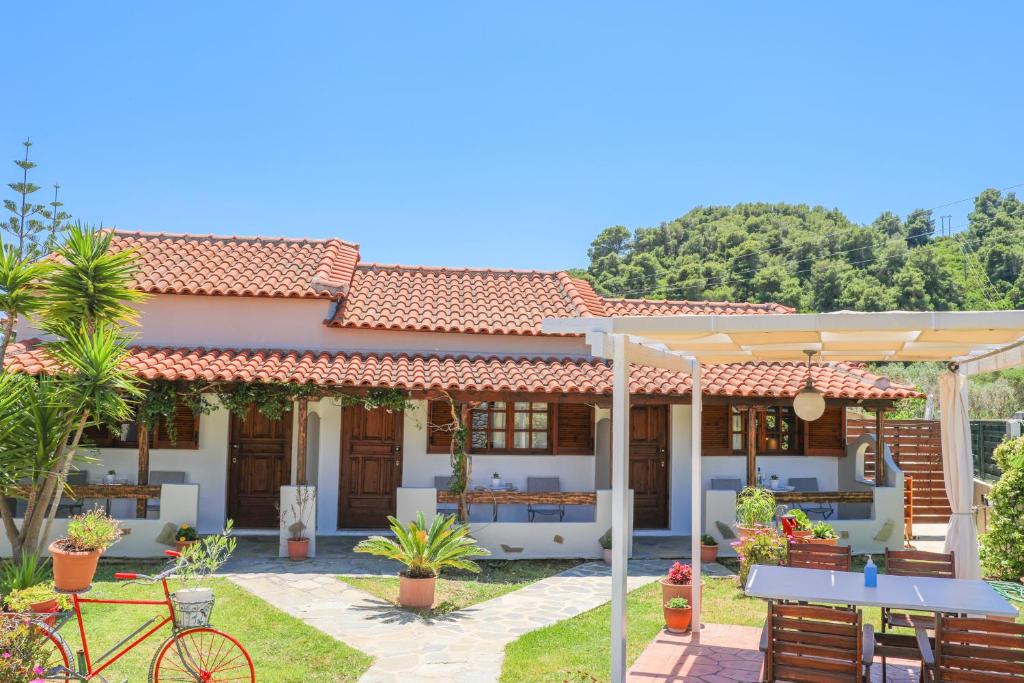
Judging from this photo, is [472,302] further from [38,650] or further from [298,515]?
[38,650]

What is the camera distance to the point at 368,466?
14109mm

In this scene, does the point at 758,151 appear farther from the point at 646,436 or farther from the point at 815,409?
the point at 815,409

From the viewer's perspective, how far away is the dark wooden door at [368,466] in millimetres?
14055

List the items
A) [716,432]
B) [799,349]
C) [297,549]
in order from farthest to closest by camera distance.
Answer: [716,432] → [297,549] → [799,349]

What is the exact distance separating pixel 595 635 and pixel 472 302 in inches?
329

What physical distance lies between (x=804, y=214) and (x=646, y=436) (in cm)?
3851

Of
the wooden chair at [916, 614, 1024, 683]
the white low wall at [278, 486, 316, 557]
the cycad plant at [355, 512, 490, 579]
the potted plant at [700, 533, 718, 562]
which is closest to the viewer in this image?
the wooden chair at [916, 614, 1024, 683]

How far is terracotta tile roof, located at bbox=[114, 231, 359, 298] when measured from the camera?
45.4 feet

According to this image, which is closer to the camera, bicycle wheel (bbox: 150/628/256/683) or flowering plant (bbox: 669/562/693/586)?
bicycle wheel (bbox: 150/628/256/683)

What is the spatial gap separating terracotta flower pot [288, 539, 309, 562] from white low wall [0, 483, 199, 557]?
5.43ft

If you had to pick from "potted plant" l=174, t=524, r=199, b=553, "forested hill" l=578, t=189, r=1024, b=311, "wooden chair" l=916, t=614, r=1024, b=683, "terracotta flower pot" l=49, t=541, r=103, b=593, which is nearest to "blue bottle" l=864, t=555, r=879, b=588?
"wooden chair" l=916, t=614, r=1024, b=683

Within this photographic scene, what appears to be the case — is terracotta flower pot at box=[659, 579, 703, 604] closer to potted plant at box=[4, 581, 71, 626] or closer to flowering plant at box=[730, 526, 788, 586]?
flowering plant at box=[730, 526, 788, 586]

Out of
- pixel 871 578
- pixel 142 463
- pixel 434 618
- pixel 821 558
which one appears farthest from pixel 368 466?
pixel 871 578

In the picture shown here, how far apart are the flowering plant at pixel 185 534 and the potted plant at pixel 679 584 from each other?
23.9 ft
